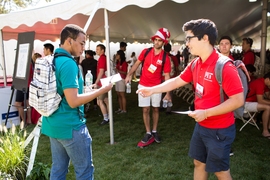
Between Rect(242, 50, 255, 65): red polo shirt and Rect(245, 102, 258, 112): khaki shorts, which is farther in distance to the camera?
Rect(242, 50, 255, 65): red polo shirt

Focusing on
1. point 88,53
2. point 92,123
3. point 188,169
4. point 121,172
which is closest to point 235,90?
point 188,169

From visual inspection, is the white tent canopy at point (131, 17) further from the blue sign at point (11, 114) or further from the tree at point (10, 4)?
the tree at point (10, 4)

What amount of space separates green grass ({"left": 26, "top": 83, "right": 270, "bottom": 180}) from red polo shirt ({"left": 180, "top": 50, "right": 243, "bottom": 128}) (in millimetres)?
1383

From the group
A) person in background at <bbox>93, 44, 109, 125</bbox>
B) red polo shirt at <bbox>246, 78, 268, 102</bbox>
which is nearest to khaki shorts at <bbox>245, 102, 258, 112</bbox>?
red polo shirt at <bbox>246, 78, 268, 102</bbox>

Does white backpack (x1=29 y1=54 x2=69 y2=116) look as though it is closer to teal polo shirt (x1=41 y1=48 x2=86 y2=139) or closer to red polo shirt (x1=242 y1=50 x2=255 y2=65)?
teal polo shirt (x1=41 y1=48 x2=86 y2=139)

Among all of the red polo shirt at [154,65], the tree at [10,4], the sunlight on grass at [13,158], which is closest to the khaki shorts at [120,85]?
the red polo shirt at [154,65]

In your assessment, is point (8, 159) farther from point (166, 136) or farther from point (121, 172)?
point (166, 136)

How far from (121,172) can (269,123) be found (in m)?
3.20

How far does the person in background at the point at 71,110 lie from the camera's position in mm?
Answer: 1818

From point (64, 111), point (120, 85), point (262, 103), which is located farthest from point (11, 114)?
point (262, 103)

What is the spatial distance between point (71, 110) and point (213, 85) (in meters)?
1.15

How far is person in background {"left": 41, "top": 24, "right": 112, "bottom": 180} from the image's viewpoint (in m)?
1.82

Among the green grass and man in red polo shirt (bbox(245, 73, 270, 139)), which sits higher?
man in red polo shirt (bbox(245, 73, 270, 139))

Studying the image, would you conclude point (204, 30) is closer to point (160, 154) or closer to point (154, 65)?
point (154, 65)
